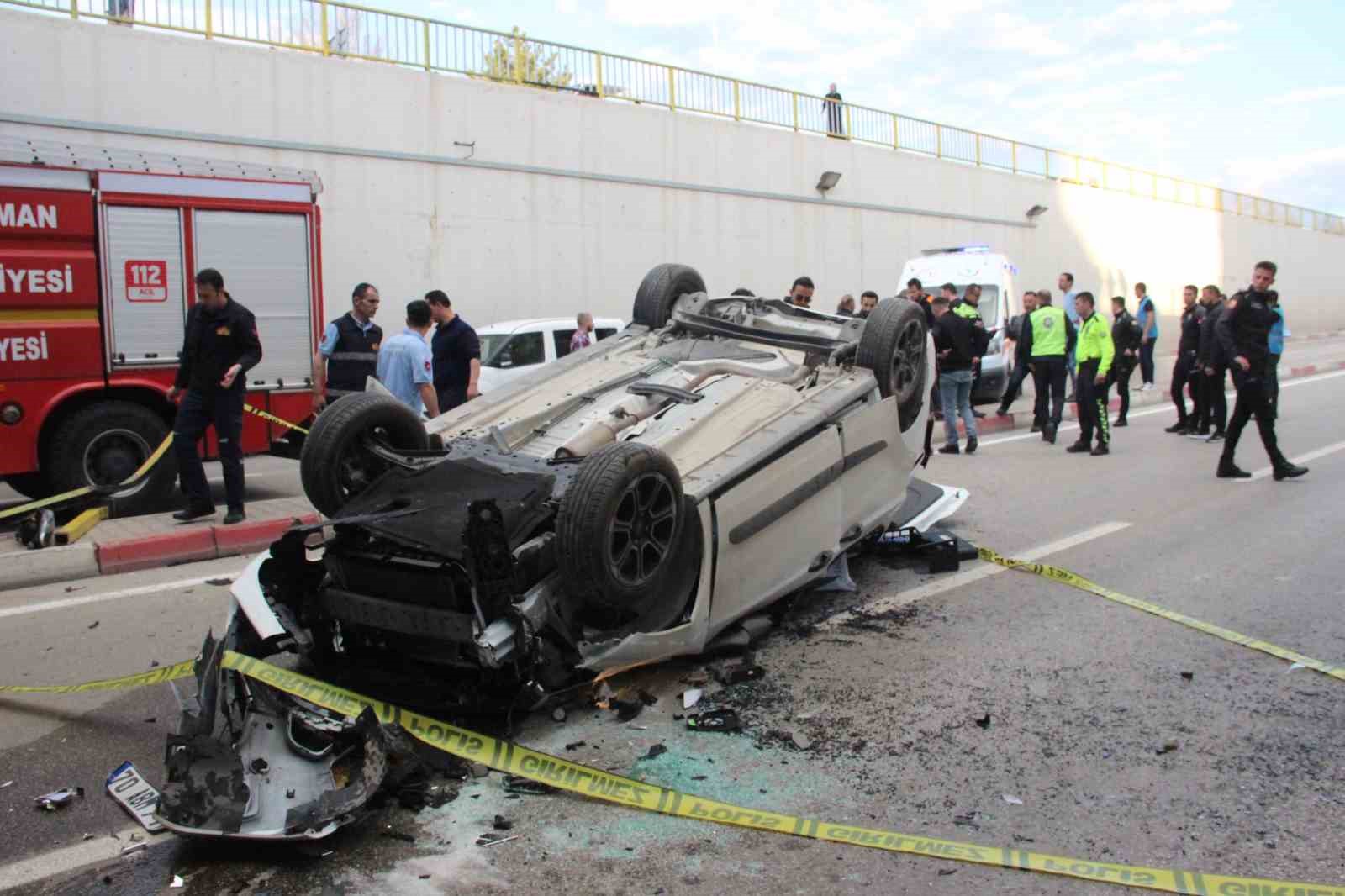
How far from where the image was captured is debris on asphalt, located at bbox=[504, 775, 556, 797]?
146 inches

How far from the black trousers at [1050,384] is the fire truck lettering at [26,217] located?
32.5ft

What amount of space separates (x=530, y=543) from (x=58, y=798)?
1.77m

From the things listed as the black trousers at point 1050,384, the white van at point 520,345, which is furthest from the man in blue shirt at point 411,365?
the black trousers at point 1050,384

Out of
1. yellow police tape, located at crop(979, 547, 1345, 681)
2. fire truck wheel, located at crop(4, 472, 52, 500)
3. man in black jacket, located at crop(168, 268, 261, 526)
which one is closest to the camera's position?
yellow police tape, located at crop(979, 547, 1345, 681)

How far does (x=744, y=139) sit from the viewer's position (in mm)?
21453

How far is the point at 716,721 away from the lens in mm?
4242

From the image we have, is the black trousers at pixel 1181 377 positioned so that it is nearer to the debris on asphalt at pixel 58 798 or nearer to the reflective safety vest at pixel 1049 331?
the reflective safety vest at pixel 1049 331

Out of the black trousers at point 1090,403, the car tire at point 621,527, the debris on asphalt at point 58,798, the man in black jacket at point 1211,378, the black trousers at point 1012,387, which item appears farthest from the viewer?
the black trousers at point 1012,387

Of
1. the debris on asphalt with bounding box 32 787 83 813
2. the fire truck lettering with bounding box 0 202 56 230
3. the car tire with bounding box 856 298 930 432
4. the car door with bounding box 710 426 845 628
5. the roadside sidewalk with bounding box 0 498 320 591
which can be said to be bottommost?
the debris on asphalt with bounding box 32 787 83 813

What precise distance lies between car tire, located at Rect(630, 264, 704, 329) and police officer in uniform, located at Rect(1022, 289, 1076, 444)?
712 centimetres

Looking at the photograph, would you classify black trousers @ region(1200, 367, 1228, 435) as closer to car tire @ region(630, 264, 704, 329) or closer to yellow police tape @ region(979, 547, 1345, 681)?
yellow police tape @ region(979, 547, 1345, 681)

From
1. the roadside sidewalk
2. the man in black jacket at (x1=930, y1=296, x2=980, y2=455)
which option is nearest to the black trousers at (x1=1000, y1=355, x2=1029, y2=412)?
the man in black jacket at (x1=930, y1=296, x2=980, y2=455)

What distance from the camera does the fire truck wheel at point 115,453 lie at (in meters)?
8.73

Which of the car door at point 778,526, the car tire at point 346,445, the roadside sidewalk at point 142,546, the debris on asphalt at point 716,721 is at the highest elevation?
the car tire at point 346,445
